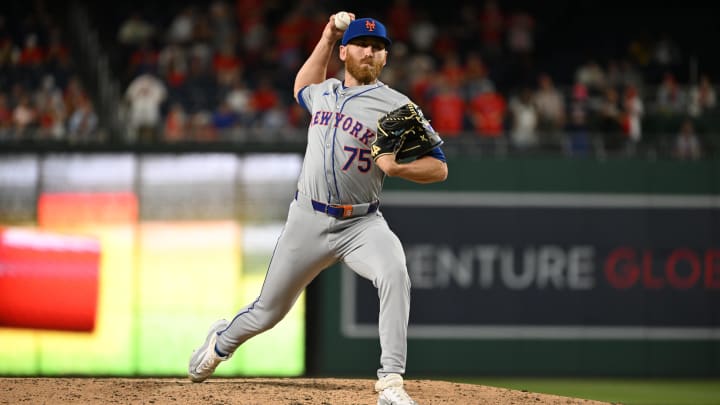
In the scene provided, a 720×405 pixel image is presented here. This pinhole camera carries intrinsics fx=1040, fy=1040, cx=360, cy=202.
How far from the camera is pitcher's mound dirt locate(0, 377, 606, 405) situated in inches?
219

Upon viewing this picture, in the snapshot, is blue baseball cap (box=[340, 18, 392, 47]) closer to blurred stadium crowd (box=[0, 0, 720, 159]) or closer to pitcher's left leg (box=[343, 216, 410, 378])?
pitcher's left leg (box=[343, 216, 410, 378])

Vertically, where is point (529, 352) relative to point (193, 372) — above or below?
below

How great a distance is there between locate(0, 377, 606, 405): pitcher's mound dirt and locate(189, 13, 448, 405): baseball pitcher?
1.53 ft

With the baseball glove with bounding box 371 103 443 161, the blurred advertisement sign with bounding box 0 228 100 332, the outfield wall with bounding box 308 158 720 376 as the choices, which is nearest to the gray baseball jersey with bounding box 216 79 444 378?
the baseball glove with bounding box 371 103 443 161

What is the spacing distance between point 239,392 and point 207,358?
0.90 ft

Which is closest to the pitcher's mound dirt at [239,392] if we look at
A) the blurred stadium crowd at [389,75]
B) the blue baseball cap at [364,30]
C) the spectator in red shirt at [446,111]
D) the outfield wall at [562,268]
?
the blue baseball cap at [364,30]

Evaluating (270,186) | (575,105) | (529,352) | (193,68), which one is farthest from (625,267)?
(193,68)

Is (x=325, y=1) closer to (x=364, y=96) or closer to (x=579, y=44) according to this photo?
(x=579, y=44)

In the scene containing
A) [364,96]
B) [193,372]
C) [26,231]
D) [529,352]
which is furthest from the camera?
[529,352]

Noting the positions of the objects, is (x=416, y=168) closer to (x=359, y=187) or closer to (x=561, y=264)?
(x=359, y=187)

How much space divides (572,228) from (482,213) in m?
0.94

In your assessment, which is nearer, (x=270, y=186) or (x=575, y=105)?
(x=270, y=186)

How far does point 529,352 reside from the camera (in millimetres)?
10445

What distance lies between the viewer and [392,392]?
198 inches
